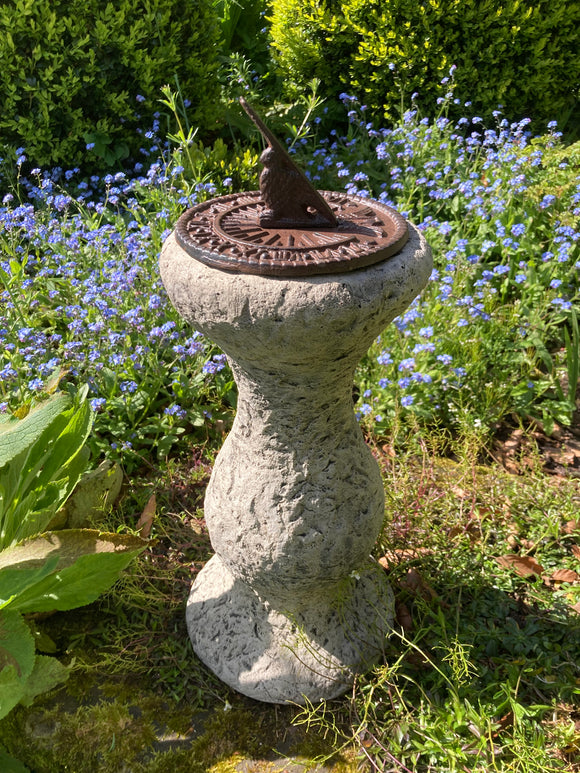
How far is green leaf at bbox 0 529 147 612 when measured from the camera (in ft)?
6.29

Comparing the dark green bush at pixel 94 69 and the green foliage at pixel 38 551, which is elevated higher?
the dark green bush at pixel 94 69

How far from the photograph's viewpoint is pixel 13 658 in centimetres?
183

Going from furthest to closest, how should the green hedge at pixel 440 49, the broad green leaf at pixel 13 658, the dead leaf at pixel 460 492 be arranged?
1. the green hedge at pixel 440 49
2. the dead leaf at pixel 460 492
3. the broad green leaf at pixel 13 658

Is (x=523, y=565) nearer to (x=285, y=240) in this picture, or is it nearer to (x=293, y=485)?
(x=293, y=485)

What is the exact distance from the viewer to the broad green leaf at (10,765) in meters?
1.86

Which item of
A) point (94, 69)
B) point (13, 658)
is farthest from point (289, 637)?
point (94, 69)

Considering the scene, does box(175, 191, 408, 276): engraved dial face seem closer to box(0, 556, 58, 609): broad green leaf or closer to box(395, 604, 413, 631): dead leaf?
box(0, 556, 58, 609): broad green leaf

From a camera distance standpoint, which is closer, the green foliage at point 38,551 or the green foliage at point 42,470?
the green foliage at point 38,551

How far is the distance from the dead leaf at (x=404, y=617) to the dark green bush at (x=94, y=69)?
3655mm

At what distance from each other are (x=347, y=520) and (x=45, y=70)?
387 cm

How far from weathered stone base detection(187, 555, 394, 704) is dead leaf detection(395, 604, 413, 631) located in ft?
0.30

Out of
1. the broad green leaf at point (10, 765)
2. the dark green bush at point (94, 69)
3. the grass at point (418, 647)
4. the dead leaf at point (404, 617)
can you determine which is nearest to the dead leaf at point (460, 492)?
the grass at point (418, 647)

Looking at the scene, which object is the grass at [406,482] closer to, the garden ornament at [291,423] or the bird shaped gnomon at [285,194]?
the garden ornament at [291,423]

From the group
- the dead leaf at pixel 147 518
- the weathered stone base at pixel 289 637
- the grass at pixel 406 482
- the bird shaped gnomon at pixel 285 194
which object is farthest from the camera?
the dead leaf at pixel 147 518
